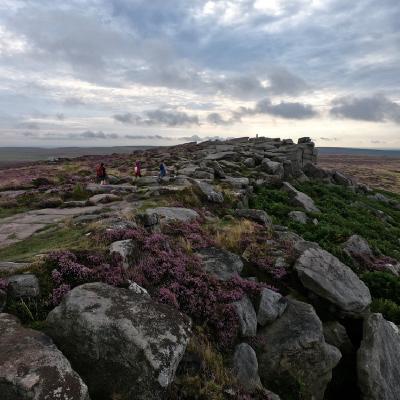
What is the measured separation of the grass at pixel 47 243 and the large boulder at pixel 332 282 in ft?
25.2

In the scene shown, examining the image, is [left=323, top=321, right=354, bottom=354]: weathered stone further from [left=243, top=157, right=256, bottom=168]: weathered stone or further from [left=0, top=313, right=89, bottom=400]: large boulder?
[left=243, top=157, right=256, bottom=168]: weathered stone

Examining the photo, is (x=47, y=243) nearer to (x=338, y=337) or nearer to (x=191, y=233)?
Result: (x=191, y=233)

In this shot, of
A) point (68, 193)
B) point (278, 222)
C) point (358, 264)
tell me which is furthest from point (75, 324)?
point (68, 193)

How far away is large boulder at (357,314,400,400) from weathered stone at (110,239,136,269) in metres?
7.54

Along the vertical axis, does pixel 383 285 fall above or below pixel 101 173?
below

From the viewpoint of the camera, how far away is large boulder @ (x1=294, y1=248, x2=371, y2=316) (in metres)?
12.6

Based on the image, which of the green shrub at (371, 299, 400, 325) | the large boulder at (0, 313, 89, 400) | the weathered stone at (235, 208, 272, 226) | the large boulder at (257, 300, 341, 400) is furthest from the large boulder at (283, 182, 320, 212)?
the large boulder at (0, 313, 89, 400)

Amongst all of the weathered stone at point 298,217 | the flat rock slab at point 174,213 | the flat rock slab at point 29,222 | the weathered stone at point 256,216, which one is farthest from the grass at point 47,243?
the weathered stone at point 298,217

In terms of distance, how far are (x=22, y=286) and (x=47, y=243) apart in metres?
5.55

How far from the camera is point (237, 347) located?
9.33 m

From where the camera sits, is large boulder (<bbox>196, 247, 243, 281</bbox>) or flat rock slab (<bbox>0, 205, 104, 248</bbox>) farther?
flat rock slab (<bbox>0, 205, 104, 248</bbox>)

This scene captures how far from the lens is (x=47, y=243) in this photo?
14000 millimetres

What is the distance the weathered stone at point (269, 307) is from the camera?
35.6 feet

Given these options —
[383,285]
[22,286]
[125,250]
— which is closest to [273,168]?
[383,285]
